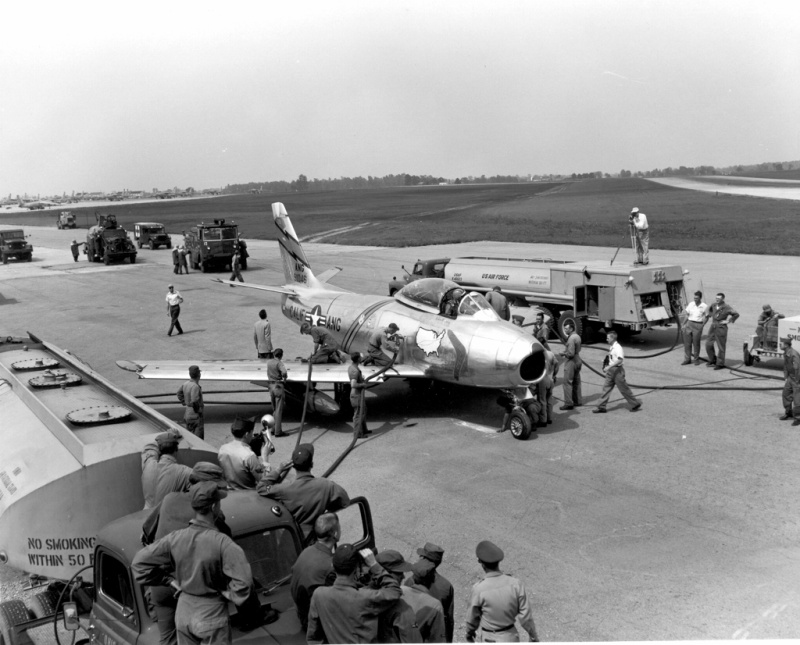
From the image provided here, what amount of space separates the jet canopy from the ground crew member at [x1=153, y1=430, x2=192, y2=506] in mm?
8073

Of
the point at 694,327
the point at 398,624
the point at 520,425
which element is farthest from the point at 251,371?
the point at 694,327

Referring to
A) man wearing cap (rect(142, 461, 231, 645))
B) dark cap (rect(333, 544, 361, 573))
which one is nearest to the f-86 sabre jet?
man wearing cap (rect(142, 461, 231, 645))

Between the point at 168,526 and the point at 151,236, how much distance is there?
56.6 meters

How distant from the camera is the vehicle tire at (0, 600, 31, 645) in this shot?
6.54m

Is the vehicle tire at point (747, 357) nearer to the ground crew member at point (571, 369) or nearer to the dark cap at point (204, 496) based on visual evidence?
the ground crew member at point (571, 369)

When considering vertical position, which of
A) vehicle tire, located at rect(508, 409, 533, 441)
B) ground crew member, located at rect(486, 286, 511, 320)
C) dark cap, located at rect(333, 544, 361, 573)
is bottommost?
vehicle tire, located at rect(508, 409, 533, 441)

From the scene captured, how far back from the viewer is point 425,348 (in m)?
14.5

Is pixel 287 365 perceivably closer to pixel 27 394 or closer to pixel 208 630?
pixel 27 394

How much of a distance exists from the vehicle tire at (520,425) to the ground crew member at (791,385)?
4869mm

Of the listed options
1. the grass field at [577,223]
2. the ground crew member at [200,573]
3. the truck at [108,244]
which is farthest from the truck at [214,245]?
the ground crew member at [200,573]

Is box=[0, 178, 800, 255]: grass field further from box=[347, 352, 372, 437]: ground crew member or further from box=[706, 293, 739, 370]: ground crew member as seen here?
box=[347, 352, 372, 437]: ground crew member

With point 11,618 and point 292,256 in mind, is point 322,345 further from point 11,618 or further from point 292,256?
point 11,618

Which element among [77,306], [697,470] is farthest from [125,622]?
[77,306]

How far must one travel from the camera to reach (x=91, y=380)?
10984 mm
